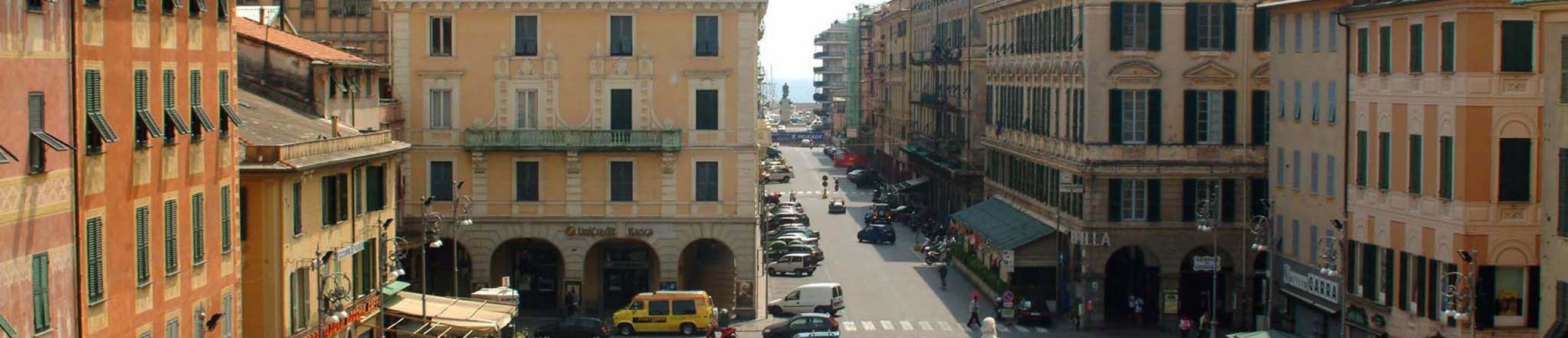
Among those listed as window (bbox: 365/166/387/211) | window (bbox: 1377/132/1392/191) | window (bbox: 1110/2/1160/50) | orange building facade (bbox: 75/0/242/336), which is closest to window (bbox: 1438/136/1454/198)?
window (bbox: 1377/132/1392/191)

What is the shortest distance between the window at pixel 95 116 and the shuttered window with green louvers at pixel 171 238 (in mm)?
3945

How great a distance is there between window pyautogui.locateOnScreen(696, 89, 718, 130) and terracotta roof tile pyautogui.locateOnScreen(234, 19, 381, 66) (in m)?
13.7

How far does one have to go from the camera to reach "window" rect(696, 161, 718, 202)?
262 feet

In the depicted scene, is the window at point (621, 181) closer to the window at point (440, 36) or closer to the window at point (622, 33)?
the window at point (622, 33)

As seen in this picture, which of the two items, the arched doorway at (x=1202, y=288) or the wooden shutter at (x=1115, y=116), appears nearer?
the wooden shutter at (x=1115, y=116)

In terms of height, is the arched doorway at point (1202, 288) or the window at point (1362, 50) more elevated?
the window at point (1362, 50)

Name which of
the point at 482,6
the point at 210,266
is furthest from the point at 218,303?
the point at 482,6

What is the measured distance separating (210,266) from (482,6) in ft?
116

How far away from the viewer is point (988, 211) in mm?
96562

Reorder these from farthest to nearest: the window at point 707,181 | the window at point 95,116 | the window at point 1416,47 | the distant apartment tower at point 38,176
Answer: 1. the window at point 707,181
2. the window at point 1416,47
3. the window at point 95,116
4. the distant apartment tower at point 38,176

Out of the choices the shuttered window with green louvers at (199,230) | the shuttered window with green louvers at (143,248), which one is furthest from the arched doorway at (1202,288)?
the shuttered window with green louvers at (143,248)

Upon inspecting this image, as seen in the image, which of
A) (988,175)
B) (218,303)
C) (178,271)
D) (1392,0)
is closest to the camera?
(178,271)

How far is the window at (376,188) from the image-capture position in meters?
61.0

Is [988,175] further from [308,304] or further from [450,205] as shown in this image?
[308,304]
